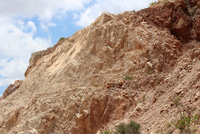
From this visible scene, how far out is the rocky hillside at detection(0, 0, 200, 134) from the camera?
9.51m

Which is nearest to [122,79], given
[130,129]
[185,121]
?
[130,129]

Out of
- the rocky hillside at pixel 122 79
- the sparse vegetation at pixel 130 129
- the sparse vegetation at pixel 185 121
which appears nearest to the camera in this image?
the sparse vegetation at pixel 185 121

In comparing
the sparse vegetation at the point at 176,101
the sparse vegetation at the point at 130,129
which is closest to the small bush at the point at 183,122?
the sparse vegetation at the point at 176,101

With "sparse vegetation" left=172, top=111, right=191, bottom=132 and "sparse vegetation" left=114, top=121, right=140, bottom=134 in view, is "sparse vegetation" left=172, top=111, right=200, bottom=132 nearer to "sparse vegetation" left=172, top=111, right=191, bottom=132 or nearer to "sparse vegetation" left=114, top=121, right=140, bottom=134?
"sparse vegetation" left=172, top=111, right=191, bottom=132

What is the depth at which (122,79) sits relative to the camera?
11484 mm

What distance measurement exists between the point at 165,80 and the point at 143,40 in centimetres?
260

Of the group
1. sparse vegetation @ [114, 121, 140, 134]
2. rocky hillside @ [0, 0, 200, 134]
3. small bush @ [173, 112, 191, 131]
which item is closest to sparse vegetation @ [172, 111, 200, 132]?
small bush @ [173, 112, 191, 131]

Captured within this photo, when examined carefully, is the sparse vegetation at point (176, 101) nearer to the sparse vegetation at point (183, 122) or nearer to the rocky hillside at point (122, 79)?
the rocky hillside at point (122, 79)

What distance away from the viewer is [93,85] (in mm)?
11930

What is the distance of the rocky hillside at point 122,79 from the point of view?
951 cm

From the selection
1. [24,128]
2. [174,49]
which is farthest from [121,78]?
[24,128]

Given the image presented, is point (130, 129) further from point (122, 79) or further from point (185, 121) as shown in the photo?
point (122, 79)

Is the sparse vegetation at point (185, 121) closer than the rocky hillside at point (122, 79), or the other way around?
the sparse vegetation at point (185, 121)

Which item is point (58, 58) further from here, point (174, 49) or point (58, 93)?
point (174, 49)
